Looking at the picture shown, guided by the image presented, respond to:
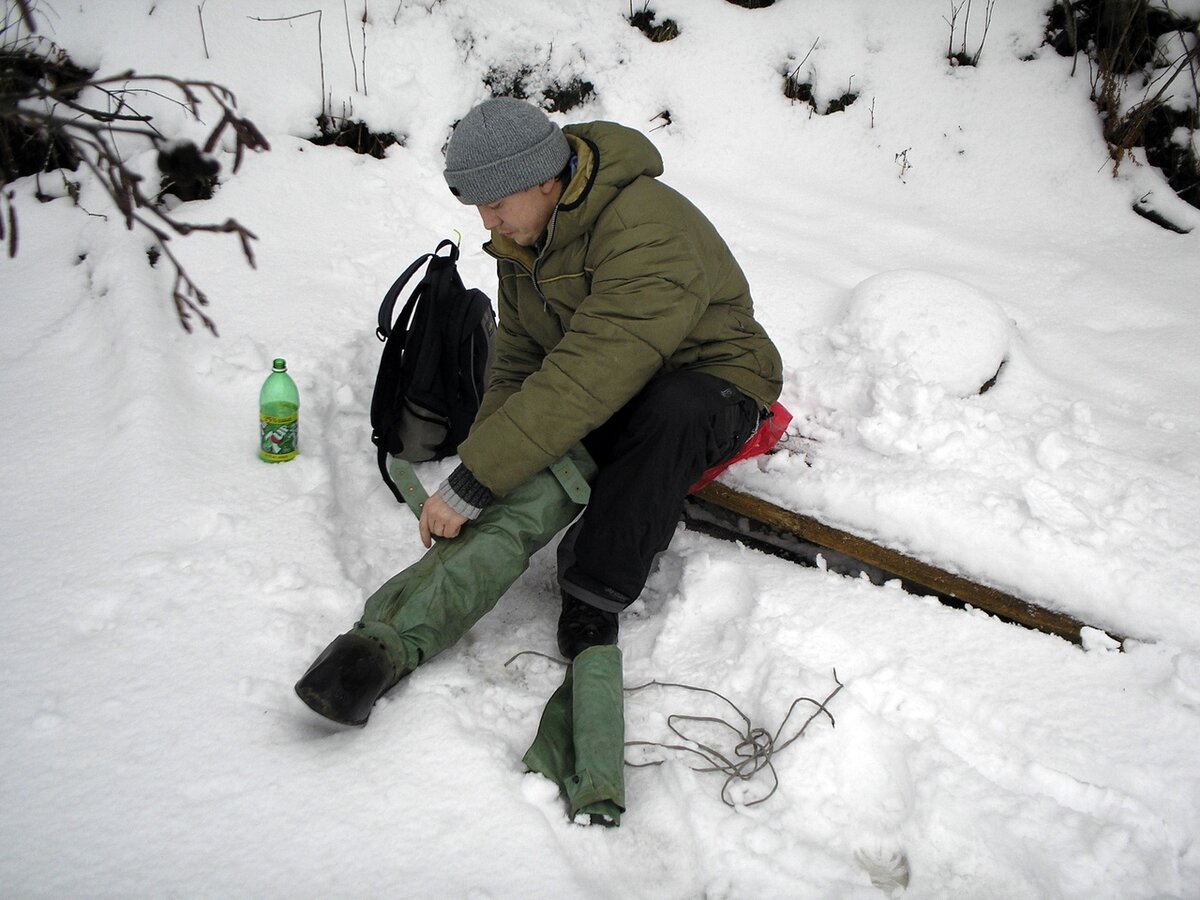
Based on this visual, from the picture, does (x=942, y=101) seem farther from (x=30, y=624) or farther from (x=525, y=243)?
(x=30, y=624)

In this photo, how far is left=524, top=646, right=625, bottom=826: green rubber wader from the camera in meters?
1.72

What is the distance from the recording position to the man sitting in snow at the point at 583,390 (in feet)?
6.63

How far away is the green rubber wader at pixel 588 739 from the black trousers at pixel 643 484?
0.72 ft

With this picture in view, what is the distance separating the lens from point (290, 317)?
10.5 feet

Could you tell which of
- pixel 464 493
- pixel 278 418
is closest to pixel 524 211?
pixel 464 493

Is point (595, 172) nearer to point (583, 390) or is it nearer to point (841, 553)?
point (583, 390)

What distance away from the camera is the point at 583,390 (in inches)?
80.4

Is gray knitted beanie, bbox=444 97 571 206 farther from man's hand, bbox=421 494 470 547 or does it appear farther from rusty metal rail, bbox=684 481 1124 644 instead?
rusty metal rail, bbox=684 481 1124 644

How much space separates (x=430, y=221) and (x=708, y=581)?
2418mm

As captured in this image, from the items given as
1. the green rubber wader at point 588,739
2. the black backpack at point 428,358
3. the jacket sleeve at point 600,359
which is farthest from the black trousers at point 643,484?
the black backpack at point 428,358

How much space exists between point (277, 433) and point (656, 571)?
1.24m

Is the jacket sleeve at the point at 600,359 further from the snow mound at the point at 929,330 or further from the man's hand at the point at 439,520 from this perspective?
the snow mound at the point at 929,330

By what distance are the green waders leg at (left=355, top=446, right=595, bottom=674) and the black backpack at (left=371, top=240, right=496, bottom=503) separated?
2.19 feet

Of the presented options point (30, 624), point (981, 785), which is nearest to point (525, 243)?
point (30, 624)
